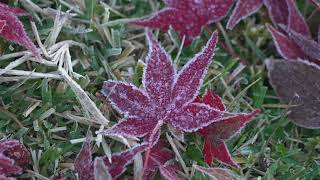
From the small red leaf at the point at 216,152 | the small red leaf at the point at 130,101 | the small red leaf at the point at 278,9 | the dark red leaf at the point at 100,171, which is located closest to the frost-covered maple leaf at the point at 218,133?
the small red leaf at the point at 216,152

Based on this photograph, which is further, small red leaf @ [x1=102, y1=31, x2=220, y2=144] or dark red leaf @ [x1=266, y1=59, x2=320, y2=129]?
dark red leaf @ [x1=266, y1=59, x2=320, y2=129]

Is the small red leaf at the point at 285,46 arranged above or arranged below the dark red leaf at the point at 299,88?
above

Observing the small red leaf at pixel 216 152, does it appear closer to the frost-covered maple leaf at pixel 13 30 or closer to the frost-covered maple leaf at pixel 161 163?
the frost-covered maple leaf at pixel 161 163

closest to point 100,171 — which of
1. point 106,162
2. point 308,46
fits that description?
point 106,162

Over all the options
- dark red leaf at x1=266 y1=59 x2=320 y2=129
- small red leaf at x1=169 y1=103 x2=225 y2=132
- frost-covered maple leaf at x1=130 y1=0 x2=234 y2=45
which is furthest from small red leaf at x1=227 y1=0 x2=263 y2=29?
small red leaf at x1=169 y1=103 x2=225 y2=132

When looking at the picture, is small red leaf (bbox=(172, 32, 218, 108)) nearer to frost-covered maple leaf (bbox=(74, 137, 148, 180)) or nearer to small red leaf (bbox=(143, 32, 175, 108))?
small red leaf (bbox=(143, 32, 175, 108))
